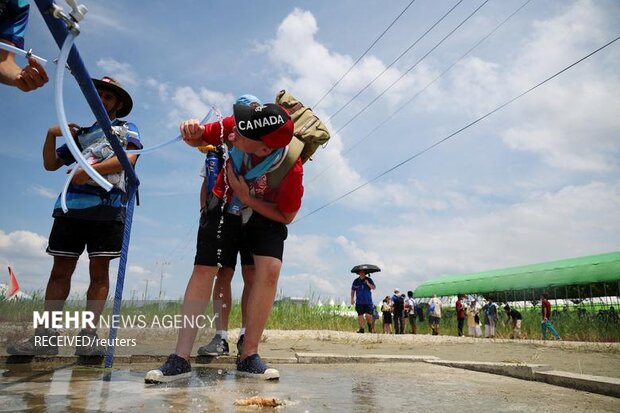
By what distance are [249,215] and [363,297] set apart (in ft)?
34.4

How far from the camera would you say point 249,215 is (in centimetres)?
282

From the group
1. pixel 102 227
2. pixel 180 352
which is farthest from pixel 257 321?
pixel 102 227

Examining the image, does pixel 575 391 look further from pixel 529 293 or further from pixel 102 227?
pixel 529 293

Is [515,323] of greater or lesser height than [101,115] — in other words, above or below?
below

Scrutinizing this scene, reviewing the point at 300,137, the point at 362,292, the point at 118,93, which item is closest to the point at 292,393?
the point at 300,137

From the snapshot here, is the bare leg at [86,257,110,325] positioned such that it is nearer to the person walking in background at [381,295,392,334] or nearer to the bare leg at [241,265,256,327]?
the bare leg at [241,265,256,327]

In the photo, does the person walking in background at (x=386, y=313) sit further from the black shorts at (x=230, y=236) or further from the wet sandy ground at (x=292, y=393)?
the black shorts at (x=230, y=236)

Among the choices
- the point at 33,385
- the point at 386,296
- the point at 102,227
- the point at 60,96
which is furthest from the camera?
the point at 386,296

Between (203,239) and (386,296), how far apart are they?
14.0 m

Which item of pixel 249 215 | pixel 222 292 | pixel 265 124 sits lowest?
pixel 222 292

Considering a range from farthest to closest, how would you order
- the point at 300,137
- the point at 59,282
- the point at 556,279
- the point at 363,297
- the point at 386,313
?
the point at 556,279
the point at 386,313
the point at 363,297
the point at 59,282
the point at 300,137

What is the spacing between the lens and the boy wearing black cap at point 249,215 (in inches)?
94.3

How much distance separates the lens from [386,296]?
629 inches

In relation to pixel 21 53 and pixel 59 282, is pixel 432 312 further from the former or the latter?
pixel 21 53
